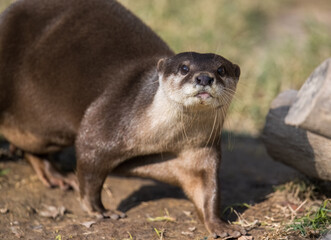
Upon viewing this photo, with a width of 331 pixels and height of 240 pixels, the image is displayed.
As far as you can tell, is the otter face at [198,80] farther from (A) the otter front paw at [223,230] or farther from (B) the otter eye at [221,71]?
(A) the otter front paw at [223,230]

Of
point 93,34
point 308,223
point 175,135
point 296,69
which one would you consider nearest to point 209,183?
point 175,135

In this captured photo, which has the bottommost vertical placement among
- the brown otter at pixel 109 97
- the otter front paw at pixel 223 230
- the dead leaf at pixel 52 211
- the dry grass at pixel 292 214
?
the dead leaf at pixel 52 211

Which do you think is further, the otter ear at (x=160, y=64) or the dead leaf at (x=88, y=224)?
the dead leaf at (x=88, y=224)

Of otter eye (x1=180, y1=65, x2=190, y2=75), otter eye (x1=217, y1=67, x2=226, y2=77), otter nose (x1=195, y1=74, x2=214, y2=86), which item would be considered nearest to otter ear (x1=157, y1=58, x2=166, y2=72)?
otter eye (x1=180, y1=65, x2=190, y2=75)

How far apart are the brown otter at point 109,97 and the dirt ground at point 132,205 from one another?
0.68 feet

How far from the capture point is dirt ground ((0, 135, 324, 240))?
11.8 feet

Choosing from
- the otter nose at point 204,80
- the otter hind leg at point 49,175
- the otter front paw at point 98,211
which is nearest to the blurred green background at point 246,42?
the otter hind leg at point 49,175

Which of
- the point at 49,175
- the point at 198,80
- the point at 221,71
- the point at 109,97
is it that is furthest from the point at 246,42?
the point at 198,80

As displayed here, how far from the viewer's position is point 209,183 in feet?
12.1

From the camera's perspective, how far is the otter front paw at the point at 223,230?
3.47 meters

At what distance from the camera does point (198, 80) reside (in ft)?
10.2

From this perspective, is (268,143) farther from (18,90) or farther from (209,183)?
(18,90)

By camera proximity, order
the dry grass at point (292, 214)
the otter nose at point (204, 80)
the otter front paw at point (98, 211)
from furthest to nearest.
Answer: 1. the otter front paw at point (98, 211)
2. the dry grass at point (292, 214)
3. the otter nose at point (204, 80)

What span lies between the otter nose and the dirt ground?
1061 millimetres
